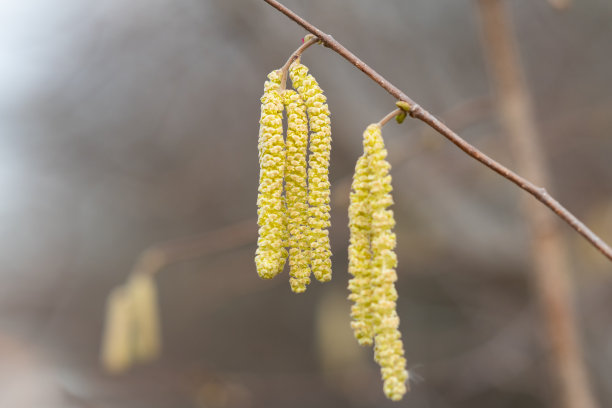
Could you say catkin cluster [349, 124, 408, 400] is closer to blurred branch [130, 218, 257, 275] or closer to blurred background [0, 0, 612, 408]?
blurred branch [130, 218, 257, 275]

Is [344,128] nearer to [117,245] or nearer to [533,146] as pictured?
[533,146]

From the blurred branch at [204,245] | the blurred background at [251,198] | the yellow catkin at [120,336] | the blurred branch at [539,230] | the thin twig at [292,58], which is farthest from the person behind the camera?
the blurred background at [251,198]

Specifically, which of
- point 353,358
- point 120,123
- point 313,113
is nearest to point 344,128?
point 353,358

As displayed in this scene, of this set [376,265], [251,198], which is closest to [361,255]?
[376,265]

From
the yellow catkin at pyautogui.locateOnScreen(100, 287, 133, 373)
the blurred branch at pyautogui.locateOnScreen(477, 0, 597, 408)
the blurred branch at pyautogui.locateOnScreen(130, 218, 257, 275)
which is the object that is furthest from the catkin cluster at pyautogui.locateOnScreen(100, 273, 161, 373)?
the blurred branch at pyautogui.locateOnScreen(477, 0, 597, 408)

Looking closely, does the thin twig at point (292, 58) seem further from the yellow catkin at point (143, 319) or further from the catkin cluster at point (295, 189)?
the yellow catkin at point (143, 319)

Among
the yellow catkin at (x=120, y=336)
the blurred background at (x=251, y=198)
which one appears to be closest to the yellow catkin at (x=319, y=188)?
the yellow catkin at (x=120, y=336)
